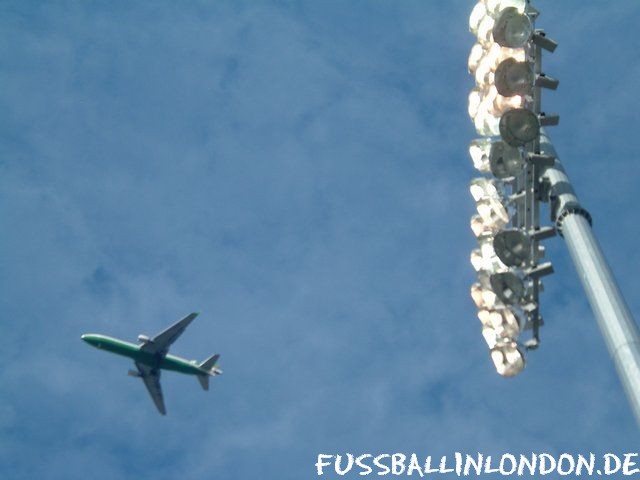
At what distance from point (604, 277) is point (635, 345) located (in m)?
0.69

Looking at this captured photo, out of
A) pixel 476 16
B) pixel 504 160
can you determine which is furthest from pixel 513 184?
pixel 476 16

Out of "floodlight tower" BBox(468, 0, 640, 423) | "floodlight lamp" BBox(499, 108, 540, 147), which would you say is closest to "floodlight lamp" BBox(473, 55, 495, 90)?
"floodlight tower" BBox(468, 0, 640, 423)

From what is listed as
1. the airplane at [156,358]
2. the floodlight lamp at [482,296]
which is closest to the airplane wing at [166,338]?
the airplane at [156,358]

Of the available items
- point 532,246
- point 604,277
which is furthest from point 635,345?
point 532,246

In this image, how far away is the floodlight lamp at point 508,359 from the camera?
939 centimetres

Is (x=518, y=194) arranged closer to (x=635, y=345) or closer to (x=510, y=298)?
(x=510, y=298)

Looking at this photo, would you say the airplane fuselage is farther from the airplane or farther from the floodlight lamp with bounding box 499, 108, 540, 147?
the floodlight lamp with bounding box 499, 108, 540, 147

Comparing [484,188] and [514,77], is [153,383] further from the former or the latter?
[514,77]

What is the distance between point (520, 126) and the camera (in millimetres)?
8250

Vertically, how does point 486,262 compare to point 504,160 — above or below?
below

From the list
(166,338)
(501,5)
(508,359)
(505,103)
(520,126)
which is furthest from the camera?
(166,338)

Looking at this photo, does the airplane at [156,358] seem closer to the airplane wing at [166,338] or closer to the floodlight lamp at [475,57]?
the airplane wing at [166,338]

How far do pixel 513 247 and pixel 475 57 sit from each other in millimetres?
2608

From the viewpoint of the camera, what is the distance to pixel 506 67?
8461 mm
